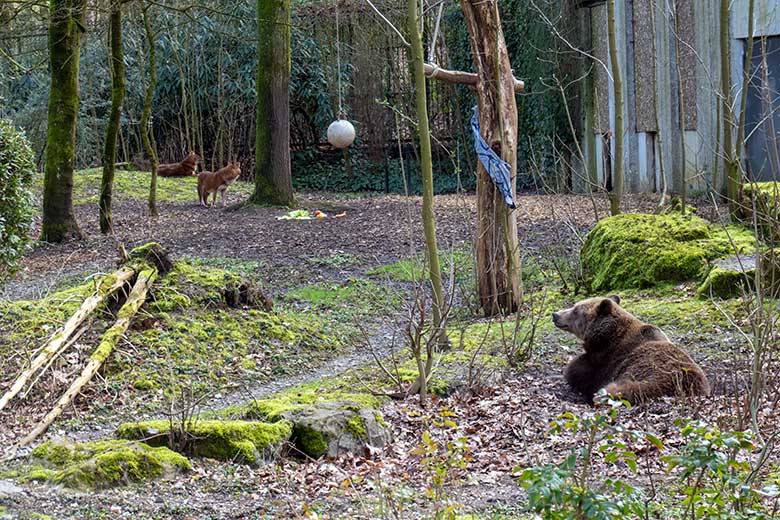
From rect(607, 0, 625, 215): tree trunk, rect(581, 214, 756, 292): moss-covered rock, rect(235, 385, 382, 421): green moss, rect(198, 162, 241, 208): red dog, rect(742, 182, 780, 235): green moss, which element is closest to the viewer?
rect(742, 182, 780, 235): green moss

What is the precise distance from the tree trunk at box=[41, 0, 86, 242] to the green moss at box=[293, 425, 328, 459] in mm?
10300

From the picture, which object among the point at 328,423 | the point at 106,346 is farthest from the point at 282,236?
the point at 328,423

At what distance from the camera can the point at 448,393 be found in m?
7.26

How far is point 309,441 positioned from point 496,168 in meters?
4.59

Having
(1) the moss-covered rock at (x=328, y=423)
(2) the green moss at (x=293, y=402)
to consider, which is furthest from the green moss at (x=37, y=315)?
(1) the moss-covered rock at (x=328, y=423)

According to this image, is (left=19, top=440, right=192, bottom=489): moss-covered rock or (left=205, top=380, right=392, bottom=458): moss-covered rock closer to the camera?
(left=19, top=440, right=192, bottom=489): moss-covered rock

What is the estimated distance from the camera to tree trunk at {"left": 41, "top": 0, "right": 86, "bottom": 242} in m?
14.9

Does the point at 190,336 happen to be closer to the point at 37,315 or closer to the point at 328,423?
the point at 37,315

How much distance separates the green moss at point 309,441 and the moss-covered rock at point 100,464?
0.72 metres

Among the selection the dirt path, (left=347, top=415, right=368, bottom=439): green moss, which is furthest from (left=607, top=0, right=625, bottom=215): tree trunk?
(left=347, top=415, right=368, bottom=439): green moss

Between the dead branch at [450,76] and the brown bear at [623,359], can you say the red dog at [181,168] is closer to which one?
the dead branch at [450,76]

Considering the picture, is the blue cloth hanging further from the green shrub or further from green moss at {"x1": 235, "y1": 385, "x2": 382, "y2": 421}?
the green shrub

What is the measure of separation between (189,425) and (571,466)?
3.31 metres

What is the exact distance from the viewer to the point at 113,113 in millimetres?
15398
